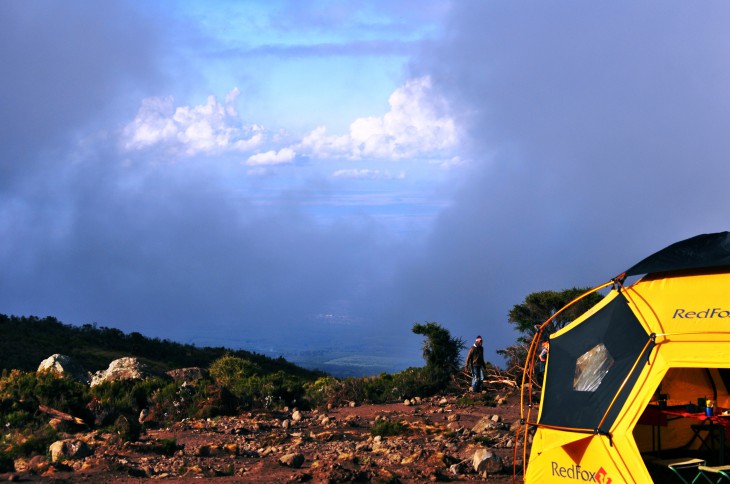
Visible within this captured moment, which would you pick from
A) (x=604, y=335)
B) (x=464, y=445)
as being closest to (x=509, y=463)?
(x=464, y=445)

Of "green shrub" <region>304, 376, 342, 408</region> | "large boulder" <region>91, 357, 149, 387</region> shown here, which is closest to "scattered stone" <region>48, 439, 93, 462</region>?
"green shrub" <region>304, 376, 342, 408</region>

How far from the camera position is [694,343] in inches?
384

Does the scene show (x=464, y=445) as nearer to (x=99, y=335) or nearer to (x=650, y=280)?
(x=650, y=280)

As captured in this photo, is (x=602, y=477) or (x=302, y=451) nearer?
(x=602, y=477)

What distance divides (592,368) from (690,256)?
1885mm

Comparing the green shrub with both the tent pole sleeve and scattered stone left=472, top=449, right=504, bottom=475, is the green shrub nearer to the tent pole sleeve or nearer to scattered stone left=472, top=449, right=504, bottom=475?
scattered stone left=472, top=449, right=504, bottom=475

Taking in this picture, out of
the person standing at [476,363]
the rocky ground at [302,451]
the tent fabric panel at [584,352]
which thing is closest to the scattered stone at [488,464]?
the rocky ground at [302,451]

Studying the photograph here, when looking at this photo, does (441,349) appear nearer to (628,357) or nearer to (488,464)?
(488,464)

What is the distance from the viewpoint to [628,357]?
33.6ft

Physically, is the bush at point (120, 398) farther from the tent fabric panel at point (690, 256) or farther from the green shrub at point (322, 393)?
the tent fabric panel at point (690, 256)

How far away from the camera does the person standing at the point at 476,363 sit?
908 inches

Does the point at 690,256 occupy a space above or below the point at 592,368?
above

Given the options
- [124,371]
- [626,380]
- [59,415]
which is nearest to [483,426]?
[626,380]

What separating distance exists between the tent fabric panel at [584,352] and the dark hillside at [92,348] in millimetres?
25838
